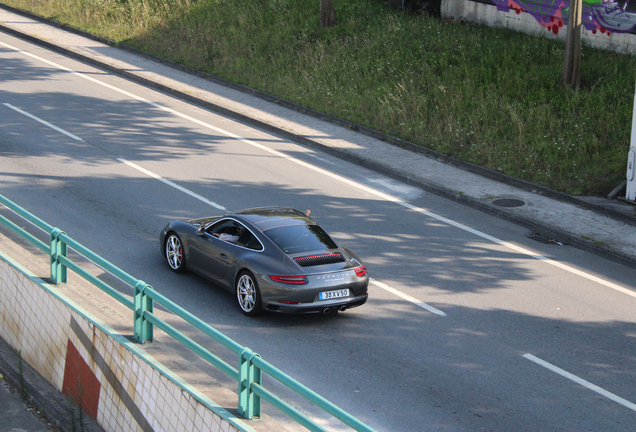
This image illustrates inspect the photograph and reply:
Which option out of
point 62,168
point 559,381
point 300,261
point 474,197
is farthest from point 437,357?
point 62,168

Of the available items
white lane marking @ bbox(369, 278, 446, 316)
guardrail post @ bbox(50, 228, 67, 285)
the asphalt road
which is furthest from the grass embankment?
guardrail post @ bbox(50, 228, 67, 285)

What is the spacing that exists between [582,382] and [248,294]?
14.6ft

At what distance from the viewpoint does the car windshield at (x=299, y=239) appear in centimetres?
1005

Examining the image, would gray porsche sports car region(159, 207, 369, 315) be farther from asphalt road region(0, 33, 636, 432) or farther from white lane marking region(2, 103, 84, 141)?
white lane marking region(2, 103, 84, 141)

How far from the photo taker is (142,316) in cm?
715

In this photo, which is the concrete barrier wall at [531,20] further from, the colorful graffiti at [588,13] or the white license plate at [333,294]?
the white license plate at [333,294]

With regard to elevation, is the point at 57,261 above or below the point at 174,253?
above

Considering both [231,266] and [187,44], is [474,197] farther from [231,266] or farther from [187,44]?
[187,44]

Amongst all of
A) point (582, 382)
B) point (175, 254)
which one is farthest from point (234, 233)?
point (582, 382)

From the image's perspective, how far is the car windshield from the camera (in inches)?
396

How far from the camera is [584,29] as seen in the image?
21406 mm

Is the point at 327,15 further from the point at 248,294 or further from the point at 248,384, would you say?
the point at 248,384

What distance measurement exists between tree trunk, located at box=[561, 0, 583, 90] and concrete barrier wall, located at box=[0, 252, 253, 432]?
1492 centimetres

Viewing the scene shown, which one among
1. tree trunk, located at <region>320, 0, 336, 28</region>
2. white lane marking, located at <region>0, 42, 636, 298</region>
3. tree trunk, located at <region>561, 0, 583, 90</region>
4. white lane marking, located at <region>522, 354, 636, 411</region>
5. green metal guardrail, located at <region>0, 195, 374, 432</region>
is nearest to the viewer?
green metal guardrail, located at <region>0, 195, 374, 432</region>
